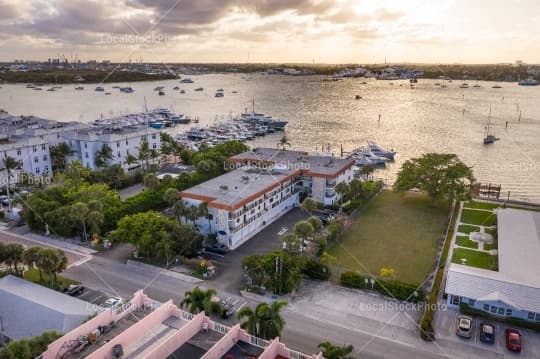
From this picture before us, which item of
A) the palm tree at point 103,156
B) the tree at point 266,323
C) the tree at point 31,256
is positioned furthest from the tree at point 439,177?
the palm tree at point 103,156

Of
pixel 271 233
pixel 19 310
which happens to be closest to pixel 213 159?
Result: pixel 271 233

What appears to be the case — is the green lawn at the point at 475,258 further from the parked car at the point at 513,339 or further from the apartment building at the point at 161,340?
the apartment building at the point at 161,340

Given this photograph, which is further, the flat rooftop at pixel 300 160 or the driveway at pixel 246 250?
the flat rooftop at pixel 300 160

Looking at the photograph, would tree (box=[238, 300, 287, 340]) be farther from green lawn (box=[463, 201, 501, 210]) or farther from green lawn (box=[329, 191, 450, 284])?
green lawn (box=[463, 201, 501, 210])

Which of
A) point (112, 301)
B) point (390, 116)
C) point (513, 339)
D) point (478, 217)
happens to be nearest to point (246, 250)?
point (112, 301)

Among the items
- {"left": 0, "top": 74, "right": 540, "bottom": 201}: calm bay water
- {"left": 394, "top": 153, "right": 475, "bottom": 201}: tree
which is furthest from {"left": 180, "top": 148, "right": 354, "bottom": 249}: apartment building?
{"left": 0, "top": 74, "right": 540, "bottom": 201}: calm bay water
